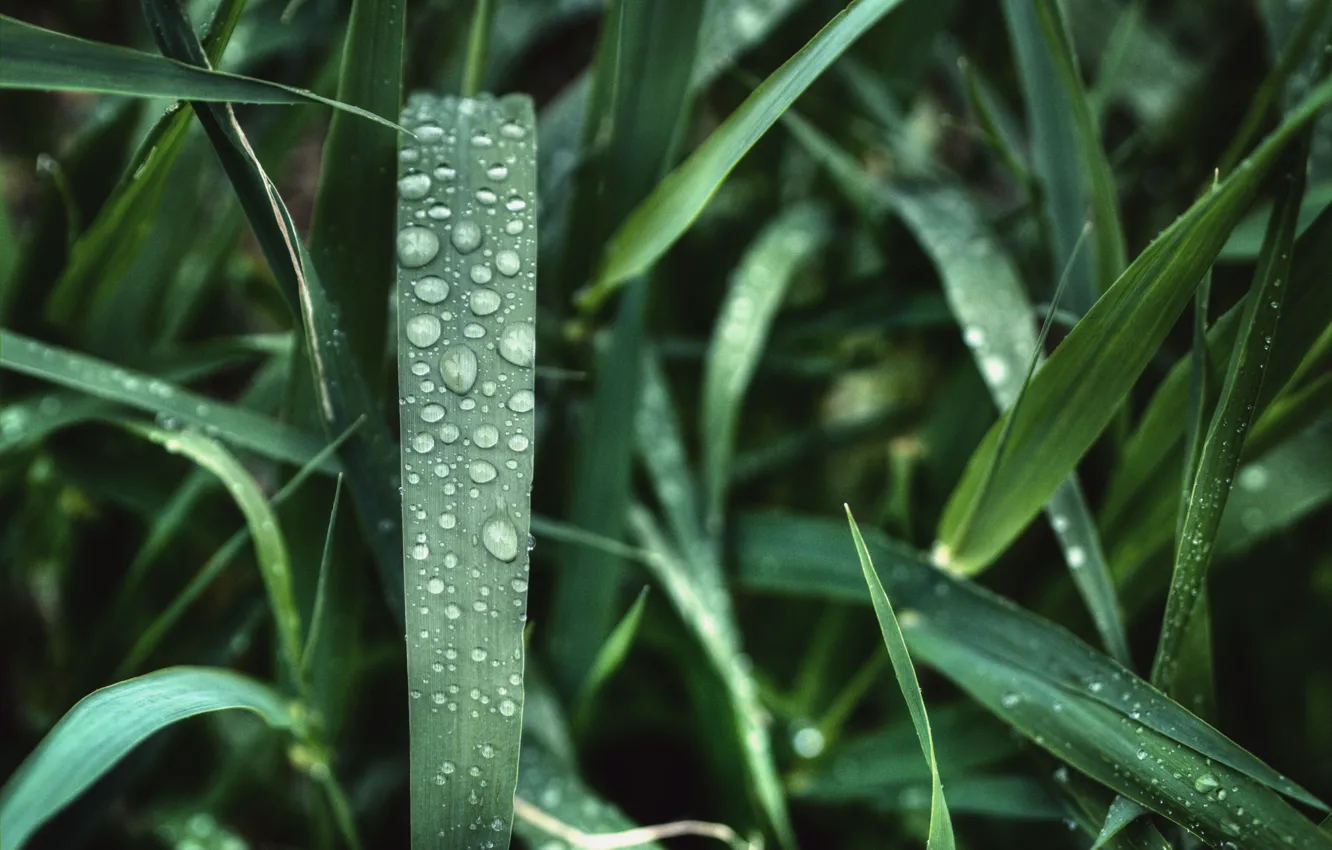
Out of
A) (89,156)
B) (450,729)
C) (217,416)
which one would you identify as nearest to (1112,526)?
(450,729)

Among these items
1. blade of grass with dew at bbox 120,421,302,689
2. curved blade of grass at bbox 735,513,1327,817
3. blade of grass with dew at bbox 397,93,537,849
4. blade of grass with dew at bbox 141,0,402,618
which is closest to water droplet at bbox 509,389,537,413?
blade of grass with dew at bbox 397,93,537,849

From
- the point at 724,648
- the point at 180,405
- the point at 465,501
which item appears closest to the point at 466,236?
the point at 465,501

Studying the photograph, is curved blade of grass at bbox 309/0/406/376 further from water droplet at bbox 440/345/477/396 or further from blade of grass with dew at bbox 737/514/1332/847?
blade of grass with dew at bbox 737/514/1332/847

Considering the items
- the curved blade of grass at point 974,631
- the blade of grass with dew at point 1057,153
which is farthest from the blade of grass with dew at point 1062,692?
the blade of grass with dew at point 1057,153

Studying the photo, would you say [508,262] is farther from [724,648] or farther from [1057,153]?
[1057,153]

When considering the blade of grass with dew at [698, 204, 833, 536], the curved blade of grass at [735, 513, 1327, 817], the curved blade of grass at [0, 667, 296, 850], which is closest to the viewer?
the curved blade of grass at [0, 667, 296, 850]

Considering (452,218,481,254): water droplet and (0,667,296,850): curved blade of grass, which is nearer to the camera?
(0,667,296,850): curved blade of grass
